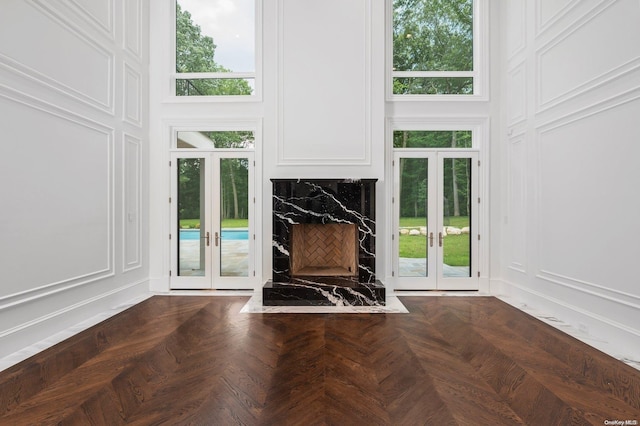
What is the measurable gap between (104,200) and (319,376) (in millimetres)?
3535

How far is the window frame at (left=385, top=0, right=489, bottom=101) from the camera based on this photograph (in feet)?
17.5

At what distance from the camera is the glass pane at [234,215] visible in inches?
213

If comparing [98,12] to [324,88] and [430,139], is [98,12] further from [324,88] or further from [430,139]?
[430,139]

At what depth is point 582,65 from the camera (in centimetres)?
364

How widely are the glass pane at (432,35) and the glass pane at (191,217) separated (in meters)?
3.70

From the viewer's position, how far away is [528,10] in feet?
15.2

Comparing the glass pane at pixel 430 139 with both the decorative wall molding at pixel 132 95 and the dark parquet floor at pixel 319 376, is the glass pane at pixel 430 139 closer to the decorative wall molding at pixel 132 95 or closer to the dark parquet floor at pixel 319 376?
the dark parquet floor at pixel 319 376

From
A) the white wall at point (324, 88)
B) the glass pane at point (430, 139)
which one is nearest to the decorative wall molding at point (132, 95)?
the white wall at point (324, 88)

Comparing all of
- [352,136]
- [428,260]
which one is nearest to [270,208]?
[352,136]

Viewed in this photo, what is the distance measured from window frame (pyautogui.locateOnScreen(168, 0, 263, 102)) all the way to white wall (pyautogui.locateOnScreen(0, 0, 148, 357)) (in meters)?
0.47

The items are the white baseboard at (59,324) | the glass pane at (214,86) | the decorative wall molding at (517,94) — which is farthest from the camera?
the glass pane at (214,86)

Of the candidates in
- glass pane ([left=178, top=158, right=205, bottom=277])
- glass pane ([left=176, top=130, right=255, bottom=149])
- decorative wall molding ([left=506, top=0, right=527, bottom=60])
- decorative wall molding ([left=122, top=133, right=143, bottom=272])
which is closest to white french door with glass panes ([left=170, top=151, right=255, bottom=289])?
glass pane ([left=178, top=158, right=205, bottom=277])

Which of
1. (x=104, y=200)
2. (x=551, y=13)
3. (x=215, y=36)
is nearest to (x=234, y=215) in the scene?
(x=104, y=200)

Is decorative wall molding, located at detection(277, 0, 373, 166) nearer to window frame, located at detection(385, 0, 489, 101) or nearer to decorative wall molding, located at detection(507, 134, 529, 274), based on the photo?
window frame, located at detection(385, 0, 489, 101)
